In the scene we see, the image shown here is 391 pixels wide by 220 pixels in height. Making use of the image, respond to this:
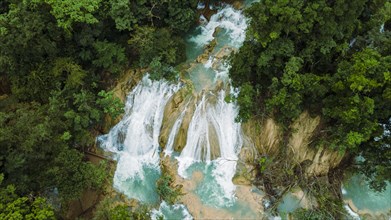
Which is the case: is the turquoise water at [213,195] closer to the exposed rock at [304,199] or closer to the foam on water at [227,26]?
the exposed rock at [304,199]

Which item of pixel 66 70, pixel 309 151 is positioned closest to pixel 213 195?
pixel 309 151

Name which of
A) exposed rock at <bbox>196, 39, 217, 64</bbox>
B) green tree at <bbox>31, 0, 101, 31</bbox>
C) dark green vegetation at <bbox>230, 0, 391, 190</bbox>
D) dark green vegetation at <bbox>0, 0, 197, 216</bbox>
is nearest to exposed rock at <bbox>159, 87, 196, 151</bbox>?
dark green vegetation at <bbox>0, 0, 197, 216</bbox>

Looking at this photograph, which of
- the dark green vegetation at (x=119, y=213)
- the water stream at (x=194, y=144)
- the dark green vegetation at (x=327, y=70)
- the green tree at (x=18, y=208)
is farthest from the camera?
the water stream at (x=194, y=144)

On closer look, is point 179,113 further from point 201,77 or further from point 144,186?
point 144,186

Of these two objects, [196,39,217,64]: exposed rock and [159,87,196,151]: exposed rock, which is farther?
[196,39,217,64]: exposed rock

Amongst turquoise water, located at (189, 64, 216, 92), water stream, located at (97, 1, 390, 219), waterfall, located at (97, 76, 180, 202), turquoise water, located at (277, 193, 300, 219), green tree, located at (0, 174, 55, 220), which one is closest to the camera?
green tree, located at (0, 174, 55, 220)

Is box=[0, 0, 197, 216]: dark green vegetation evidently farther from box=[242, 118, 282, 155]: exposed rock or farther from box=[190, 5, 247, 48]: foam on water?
box=[242, 118, 282, 155]: exposed rock

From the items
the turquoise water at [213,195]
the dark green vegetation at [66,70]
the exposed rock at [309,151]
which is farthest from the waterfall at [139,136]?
the exposed rock at [309,151]
